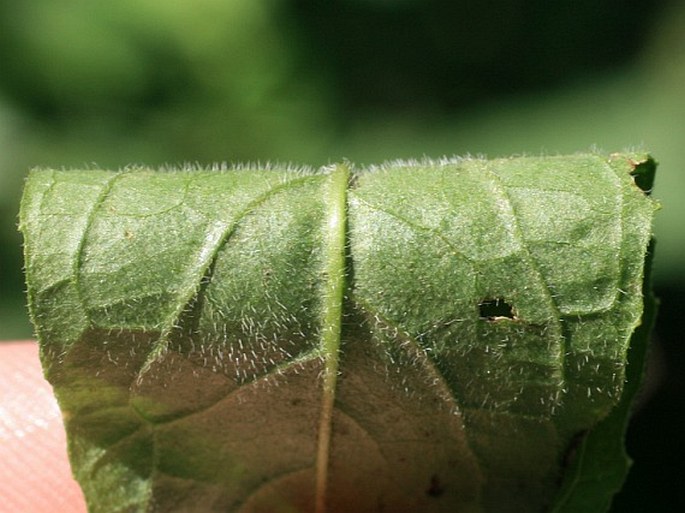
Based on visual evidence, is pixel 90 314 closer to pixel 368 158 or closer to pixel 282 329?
pixel 282 329

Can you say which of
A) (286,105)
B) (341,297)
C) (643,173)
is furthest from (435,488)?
(286,105)

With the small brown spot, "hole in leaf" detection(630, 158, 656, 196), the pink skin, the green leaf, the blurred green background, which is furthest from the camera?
the blurred green background

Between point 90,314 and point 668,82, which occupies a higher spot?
point 668,82

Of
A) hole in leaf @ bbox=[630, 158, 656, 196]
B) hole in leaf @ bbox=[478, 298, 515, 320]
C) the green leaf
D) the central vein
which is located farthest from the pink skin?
hole in leaf @ bbox=[630, 158, 656, 196]

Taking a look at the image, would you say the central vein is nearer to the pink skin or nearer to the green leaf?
the green leaf

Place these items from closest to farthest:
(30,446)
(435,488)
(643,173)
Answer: (643,173) < (435,488) < (30,446)

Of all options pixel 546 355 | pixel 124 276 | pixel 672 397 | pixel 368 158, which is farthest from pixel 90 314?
pixel 672 397

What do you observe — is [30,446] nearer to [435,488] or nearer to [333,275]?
[435,488]
